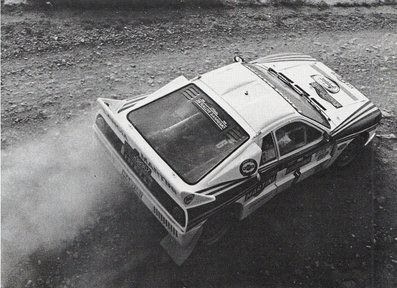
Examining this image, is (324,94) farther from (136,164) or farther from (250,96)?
(136,164)

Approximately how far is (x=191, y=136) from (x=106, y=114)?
46.0 inches

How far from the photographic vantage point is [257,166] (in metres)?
5.01

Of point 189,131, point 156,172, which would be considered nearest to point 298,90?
point 189,131

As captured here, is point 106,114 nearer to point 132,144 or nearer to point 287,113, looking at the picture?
point 132,144

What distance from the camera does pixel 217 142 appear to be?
4.99m

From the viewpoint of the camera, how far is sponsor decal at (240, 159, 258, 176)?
4875 millimetres

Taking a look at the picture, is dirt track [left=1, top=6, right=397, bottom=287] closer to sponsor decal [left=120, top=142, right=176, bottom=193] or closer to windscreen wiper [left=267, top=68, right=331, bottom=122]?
sponsor decal [left=120, top=142, right=176, bottom=193]

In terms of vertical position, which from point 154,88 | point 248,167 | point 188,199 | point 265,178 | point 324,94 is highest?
point 324,94

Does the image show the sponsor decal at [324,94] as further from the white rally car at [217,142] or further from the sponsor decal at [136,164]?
the sponsor decal at [136,164]

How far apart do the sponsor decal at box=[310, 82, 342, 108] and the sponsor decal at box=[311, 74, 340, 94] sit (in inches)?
3.3

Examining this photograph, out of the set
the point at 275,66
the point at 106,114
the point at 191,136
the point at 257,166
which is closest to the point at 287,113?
the point at 257,166

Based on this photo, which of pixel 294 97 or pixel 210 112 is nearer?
pixel 210 112

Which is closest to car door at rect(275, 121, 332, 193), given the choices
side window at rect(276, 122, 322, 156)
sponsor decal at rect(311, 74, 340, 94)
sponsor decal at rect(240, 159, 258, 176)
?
side window at rect(276, 122, 322, 156)

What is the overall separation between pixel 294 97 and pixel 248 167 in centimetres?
160
